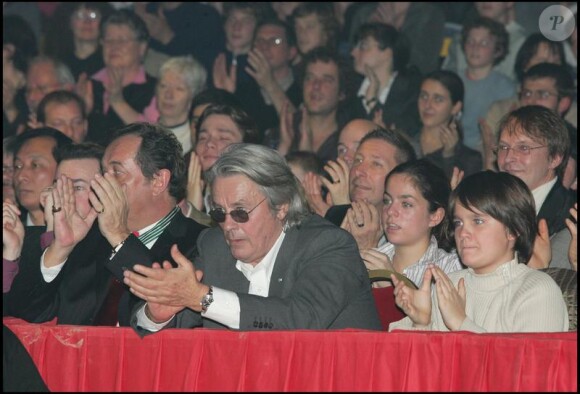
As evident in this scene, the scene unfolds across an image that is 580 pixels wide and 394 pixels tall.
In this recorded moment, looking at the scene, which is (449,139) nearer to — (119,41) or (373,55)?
(373,55)

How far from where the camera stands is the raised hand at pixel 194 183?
23.7ft

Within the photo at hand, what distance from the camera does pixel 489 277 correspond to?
199 inches

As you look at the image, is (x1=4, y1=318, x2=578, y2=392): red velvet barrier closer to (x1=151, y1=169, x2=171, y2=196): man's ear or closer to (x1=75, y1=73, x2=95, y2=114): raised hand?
(x1=151, y1=169, x2=171, y2=196): man's ear

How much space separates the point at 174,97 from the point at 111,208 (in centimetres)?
349

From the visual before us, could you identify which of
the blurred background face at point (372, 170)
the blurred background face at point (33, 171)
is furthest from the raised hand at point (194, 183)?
the blurred background face at point (372, 170)

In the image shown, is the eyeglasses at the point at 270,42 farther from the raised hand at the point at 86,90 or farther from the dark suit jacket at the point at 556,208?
the dark suit jacket at the point at 556,208

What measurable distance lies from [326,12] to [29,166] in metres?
3.72

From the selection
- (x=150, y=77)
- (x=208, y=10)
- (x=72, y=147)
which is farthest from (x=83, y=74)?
(x=72, y=147)

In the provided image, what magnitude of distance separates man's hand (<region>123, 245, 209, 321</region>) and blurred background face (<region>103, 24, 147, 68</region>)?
5.13 m

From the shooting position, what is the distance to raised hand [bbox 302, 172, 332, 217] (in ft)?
22.8

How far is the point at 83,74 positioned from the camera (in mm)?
9469

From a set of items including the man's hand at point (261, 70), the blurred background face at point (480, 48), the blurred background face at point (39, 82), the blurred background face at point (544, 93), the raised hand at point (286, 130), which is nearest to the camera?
the blurred background face at point (544, 93)

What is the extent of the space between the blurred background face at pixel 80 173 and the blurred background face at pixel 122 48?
10.6ft

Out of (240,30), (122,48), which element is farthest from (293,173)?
(240,30)
